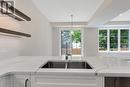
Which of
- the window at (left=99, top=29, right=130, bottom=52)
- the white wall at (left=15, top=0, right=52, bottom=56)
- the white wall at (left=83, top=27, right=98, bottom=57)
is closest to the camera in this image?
the white wall at (left=15, top=0, right=52, bottom=56)

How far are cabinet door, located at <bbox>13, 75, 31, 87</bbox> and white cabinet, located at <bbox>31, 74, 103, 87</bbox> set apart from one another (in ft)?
0.16

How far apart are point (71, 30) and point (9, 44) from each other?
300 inches

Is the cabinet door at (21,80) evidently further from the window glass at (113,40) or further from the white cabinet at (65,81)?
the window glass at (113,40)

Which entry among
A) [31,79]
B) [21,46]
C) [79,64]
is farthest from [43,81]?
[21,46]

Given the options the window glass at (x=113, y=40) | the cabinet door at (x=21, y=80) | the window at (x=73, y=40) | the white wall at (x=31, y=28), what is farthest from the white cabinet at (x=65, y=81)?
the window glass at (x=113, y=40)

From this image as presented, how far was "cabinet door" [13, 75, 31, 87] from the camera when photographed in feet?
4.87

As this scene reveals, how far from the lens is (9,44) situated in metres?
2.58

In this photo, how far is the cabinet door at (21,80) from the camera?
148cm

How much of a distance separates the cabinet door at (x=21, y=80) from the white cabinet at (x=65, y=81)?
47 mm

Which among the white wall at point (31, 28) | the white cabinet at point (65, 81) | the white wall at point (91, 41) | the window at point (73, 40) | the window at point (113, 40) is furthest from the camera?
the window at point (73, 40)

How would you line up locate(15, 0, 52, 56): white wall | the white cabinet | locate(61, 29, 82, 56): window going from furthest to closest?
1. locate(61, 29, 82, 56): window
2. locate(15, 0, 52, 56): white wall
3. the white cabinet

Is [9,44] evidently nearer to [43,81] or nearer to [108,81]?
[43,81]

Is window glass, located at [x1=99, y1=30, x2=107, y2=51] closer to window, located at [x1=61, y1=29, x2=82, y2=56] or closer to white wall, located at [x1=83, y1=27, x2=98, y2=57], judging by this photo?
white wall, located at [x1=83, y1=27, x2=98, y2=57]

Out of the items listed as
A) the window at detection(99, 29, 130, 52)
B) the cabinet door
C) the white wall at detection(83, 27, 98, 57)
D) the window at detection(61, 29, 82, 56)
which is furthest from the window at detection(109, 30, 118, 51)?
the cabinet door
